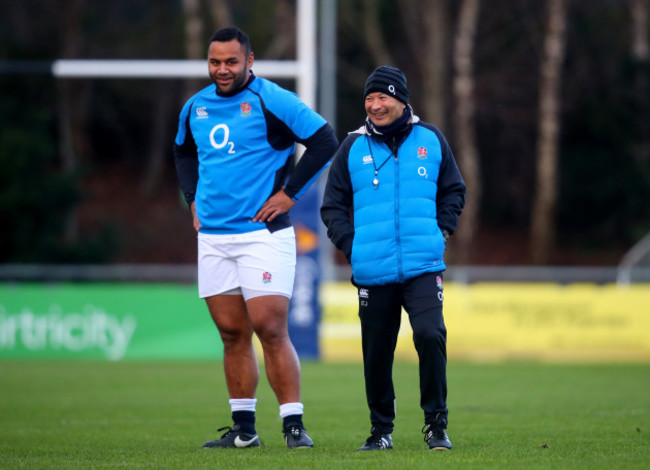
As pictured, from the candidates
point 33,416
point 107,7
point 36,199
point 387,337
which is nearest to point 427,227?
point 387,337

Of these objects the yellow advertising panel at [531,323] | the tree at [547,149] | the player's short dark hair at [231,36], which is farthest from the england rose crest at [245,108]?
the tree at [547,149]

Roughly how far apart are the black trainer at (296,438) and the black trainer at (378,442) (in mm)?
328

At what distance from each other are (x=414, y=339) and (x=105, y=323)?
38.5 ft

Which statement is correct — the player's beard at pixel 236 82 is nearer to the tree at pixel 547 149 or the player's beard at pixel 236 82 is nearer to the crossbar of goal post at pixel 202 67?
the crossbar of goal post at pixel 202 67

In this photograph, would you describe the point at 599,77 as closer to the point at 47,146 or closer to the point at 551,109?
the point at 551,109

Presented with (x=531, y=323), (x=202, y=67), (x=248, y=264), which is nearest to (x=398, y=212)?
(x=248, y=264)

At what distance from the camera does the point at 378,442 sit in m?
6.18

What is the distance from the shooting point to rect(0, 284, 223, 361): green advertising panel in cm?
1702

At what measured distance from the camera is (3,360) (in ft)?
54.7

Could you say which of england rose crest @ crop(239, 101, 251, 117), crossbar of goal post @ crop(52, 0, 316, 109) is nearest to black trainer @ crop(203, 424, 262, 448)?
england rose crest @ crop(239, 101, 251, 117)

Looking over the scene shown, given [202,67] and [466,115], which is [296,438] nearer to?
[202,67]

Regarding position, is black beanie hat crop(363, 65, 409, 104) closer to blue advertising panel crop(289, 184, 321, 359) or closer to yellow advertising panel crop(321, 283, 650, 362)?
blue advertising panel crop(289, 184, 321, 359)

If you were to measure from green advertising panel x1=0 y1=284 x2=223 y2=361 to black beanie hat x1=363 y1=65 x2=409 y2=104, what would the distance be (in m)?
11.2

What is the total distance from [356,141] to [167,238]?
91.1ft
